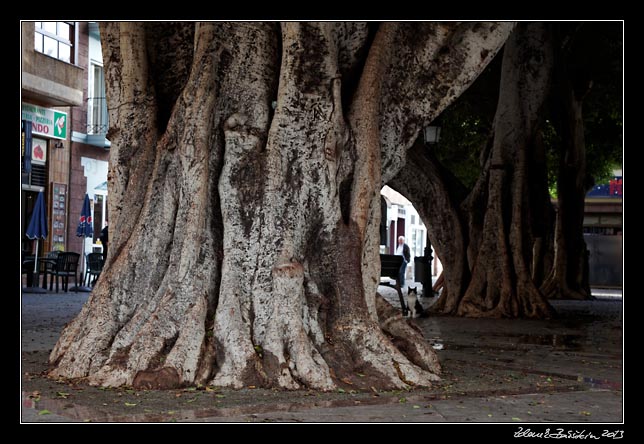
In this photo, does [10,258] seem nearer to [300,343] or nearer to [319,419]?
[319,419]

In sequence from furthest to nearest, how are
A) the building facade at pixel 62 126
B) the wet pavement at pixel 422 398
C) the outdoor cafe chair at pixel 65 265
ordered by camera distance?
the building facade at pixel 62 126 < the outdoor cafe chair at pixel 65 265 < the wet pavement at pixel 422 398

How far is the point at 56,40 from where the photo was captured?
87.5 ft

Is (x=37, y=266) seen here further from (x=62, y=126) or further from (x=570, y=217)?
(x=570, y=217)

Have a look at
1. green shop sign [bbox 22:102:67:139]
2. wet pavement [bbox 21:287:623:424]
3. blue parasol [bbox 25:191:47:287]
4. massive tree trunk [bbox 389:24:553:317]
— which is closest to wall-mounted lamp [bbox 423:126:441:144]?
massive tree trunk [bbox 389:24:553:317]

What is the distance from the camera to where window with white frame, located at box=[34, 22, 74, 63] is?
25.6 metres

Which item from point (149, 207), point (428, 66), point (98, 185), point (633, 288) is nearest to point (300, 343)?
point (149, 207)

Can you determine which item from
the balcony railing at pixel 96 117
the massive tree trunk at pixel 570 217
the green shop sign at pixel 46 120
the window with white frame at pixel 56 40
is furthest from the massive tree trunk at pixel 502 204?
the balcony railing at pixel 96 117

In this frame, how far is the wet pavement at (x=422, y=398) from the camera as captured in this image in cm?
593

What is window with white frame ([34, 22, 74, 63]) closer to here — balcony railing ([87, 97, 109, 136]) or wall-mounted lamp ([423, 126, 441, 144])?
balcony railing ([87, 97, 109, 136])

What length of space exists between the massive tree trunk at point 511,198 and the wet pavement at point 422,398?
16.8 ft

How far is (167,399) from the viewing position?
642 cm

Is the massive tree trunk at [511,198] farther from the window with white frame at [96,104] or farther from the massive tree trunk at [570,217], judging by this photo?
the window with white frame at [96,104]

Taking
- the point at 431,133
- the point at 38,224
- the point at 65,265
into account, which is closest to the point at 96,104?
the point at 65,265

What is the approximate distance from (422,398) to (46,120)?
21995mm
